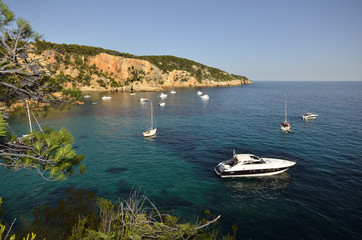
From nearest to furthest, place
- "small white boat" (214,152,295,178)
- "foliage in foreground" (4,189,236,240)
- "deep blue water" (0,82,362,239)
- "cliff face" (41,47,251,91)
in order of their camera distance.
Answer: "foliage in foreground" (4,189,236,240) < "deep blue water" (0,82,362,239) < "small white boat" (214,152,295,178) < "cliff face" (41,47,251,91)

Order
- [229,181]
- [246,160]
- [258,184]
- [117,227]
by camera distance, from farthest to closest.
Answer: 1. [246,160]
2. [229,181]
3. [258,184]
4. [117,227]

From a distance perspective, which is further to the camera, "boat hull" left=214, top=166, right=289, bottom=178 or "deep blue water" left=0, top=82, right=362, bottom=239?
"boat hull" left=214, top=166, right=289, bottom=178

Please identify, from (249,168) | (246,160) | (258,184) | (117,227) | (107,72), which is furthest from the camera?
(107,72)

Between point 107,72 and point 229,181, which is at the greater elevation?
point 107,72

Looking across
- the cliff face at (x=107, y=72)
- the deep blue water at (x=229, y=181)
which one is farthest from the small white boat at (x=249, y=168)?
the cliff face at (x=107, y=72)

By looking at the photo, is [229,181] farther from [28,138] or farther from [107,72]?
[107,72]

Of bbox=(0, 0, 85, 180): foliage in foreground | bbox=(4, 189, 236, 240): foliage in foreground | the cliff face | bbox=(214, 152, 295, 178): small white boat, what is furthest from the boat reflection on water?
the cliff face

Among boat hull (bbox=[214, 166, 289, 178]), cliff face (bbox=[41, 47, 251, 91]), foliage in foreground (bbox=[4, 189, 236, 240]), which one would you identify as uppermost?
cliff face (bbox=[41, 47, 251, 91])

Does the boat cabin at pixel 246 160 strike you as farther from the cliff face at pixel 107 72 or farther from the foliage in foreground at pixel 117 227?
the cliff face at pixel 107 72

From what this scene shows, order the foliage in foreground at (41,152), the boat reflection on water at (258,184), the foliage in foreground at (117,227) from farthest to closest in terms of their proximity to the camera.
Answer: the boat reflection on water at (258,184) < the foliage in foreground at (41,152) < the foliage in foreground at (117,227)

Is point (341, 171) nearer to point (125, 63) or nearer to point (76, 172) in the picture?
point (76, 172)

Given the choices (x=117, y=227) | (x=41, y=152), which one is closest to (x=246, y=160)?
(x=117, y=227)

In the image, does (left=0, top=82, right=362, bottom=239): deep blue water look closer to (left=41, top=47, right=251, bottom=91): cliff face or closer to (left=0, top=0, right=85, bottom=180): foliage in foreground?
(left=0, top=0, right=85, bottom=180): foliage in foreground

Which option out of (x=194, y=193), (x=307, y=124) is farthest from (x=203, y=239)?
(x=307, y=124)
